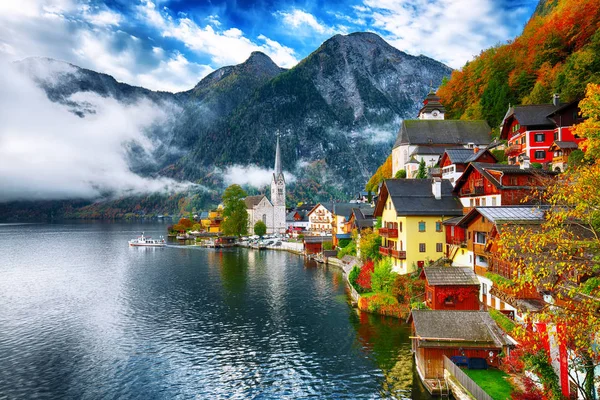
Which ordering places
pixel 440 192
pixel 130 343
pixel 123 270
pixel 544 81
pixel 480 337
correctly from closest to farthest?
pixel 480 337, pixel 130 343, pixel 440 192, pixel 544 81, pixel 123 270

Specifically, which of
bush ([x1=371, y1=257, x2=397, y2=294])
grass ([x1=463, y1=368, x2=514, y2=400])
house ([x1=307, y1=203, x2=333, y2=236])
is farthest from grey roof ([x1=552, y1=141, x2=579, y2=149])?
house ([x1=307, y1=203, x2=333, y2=236])

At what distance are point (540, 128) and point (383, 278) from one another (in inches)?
1280

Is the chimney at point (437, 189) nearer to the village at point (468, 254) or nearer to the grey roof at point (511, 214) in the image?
the village at point (468, 254)

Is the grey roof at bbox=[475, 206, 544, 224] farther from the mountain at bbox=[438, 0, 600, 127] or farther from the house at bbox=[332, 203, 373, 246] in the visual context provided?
the house at bbox=[332, 203, 373, 246]

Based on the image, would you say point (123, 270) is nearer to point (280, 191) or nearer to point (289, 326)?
point (289, 326)

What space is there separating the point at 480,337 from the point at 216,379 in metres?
18.6

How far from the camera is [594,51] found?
61.7 metres

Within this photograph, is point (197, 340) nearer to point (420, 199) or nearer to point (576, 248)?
point (420, 199)

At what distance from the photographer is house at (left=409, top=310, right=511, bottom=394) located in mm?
26281

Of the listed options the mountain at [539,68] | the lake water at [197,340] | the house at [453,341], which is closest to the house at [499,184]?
the house at [453,341]

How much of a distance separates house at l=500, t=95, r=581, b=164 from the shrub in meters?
24.6

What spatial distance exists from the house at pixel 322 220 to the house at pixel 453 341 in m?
95.7

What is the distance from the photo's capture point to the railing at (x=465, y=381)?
2150 centimetres


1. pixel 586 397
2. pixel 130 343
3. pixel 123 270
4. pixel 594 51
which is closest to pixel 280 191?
pixel 123 270
